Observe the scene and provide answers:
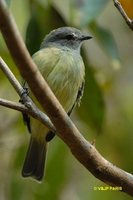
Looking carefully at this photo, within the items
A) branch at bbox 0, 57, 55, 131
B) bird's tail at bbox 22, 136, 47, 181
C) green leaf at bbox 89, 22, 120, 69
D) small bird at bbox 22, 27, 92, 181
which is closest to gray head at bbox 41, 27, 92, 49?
small bird at bbox 22, 27, 92, 181

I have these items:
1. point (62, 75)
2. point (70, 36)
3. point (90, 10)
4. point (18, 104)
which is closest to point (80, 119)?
point (62, 75)

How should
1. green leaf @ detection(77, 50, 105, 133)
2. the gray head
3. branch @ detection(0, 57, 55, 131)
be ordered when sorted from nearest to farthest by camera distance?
branch @ detection(0, 57, 55, 131) → green leaf @ detection(77, 50, 105, 133) → the gray head

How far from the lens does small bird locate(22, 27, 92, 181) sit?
11.8 ft

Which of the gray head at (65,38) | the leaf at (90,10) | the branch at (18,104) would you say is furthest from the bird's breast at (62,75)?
the branch at (18,104)

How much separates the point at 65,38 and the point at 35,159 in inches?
33.9

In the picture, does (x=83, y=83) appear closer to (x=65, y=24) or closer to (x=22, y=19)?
(x=65, y=24)

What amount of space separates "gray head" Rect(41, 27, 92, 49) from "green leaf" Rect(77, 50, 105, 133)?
12.5 inches

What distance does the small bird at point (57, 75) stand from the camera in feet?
11.8

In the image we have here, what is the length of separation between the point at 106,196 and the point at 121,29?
7.90ft

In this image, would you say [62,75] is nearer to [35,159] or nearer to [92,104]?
[92,104]

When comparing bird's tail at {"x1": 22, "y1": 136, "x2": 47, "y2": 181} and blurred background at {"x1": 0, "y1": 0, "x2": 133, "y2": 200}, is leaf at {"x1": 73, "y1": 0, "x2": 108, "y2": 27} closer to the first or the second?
blurred background at {"x1": 0, "y1": 0, "x2": 133, "y2": 200}

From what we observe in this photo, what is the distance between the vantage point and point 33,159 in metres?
4.16

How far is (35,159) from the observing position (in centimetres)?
416

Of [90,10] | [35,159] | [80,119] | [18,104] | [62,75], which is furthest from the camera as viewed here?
[35,159]
